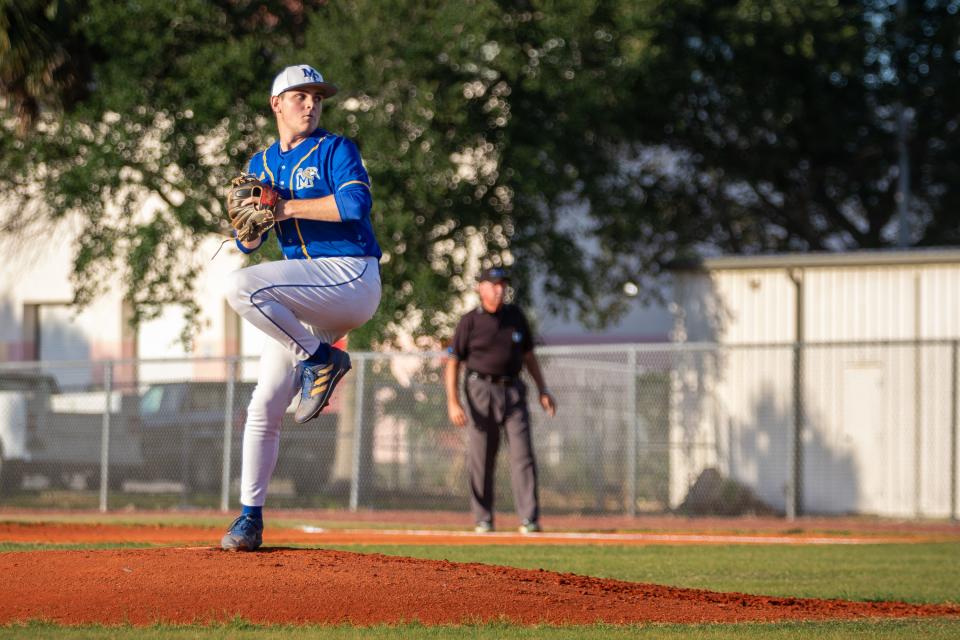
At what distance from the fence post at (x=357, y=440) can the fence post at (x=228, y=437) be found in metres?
1.55

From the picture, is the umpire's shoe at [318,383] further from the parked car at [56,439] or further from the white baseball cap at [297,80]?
the parked car at [56,439]

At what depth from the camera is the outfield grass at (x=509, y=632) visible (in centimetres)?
568

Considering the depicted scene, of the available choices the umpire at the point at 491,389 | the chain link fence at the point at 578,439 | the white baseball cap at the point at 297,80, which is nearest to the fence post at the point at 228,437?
the chain link fence at the point at 578,439

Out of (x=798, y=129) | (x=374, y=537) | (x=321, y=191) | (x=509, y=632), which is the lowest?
(x=374, y=537)

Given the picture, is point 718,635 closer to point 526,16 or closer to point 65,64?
point 526,16

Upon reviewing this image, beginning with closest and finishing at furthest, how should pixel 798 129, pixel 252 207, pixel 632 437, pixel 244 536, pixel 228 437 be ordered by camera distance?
1. pixel 252 207
2. pixel 244 536
3. pixel 632 437
4. pixel 228 437
5. pixel 798 129

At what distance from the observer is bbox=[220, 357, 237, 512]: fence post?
18.3 meters

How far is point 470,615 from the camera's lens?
641cm

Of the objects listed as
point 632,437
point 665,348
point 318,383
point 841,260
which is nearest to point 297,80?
point 318,383

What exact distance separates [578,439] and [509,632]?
1258cm

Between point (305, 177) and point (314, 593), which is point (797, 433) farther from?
point (314, 593)

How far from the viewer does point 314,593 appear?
6359 mm

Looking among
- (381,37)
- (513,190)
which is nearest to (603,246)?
(513,190)

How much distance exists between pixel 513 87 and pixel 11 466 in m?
8.62
